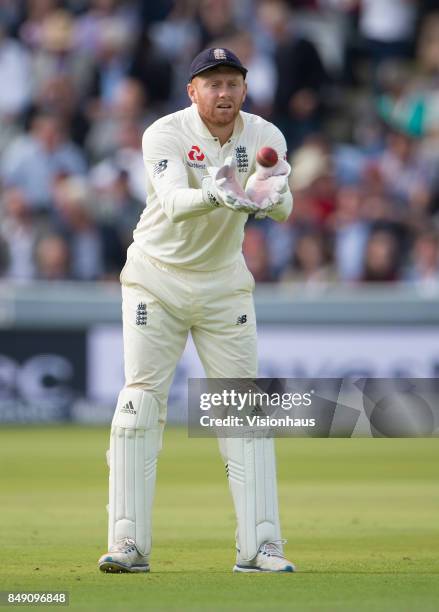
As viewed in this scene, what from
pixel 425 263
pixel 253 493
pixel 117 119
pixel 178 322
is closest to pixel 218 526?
pixel 253 493

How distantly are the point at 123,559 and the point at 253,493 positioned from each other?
0.64 m

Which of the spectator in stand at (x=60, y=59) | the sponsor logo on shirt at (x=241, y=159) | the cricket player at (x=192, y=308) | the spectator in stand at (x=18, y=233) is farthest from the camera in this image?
the spectator in stand at (x=60, y=59)

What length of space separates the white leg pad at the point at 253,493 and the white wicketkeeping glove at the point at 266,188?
43.4 inches

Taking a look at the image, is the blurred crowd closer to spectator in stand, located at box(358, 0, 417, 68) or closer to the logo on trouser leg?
spectator in stand, located at box(358, 0, 417, 68)

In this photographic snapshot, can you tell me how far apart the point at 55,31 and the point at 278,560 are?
11659 mm

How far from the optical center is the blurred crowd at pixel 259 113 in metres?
14.5

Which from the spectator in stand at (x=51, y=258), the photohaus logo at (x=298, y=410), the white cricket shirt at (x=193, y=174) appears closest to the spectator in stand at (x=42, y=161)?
the spectator in stand at (x=51, y=258)

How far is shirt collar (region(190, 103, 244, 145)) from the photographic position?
616 cm

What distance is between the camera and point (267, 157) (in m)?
5.74

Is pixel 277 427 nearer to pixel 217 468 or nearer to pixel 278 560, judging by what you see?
pixel 278 560

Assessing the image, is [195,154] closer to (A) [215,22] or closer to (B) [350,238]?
(B) [350,238]

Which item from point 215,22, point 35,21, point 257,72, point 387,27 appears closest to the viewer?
point 215,22

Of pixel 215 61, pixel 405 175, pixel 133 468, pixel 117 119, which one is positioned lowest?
pixel 133 468

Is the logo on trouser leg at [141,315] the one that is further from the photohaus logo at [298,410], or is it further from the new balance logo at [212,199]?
the new balance logo at [212,199]
